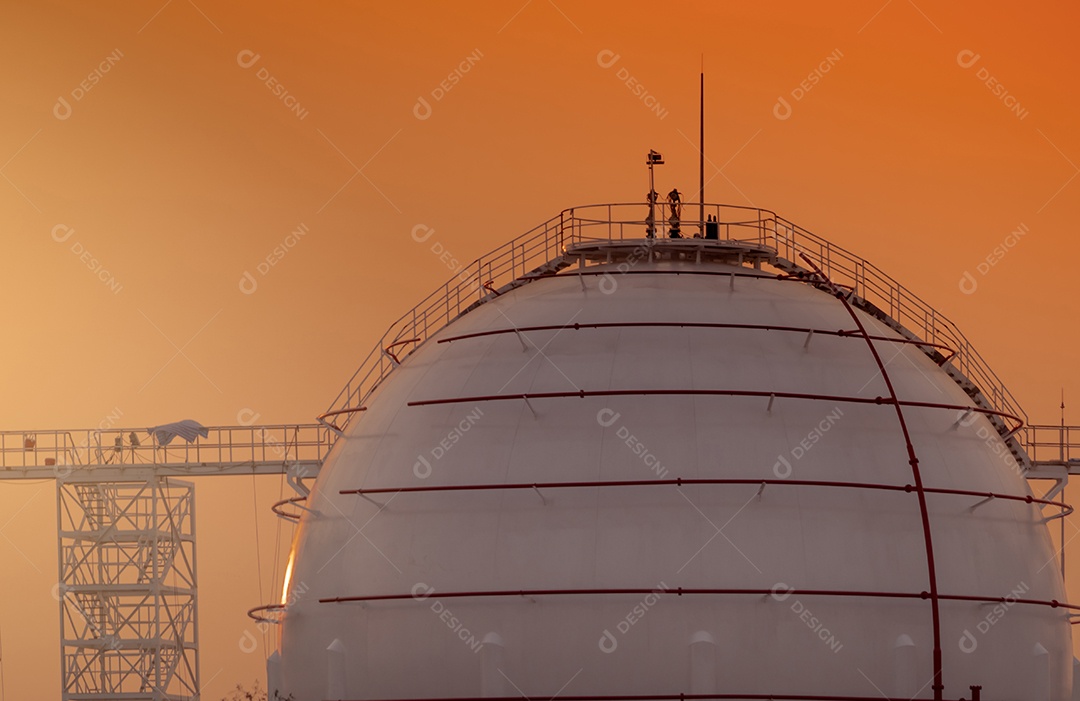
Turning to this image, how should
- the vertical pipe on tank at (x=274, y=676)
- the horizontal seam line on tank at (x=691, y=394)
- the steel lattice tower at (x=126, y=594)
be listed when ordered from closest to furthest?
1. the horizontal seam line on tank at (x=691, y=394)
2. the vertical pipe on tank at (x=274, y=676)
3. the steel lattice tower at (x=126, y=594)

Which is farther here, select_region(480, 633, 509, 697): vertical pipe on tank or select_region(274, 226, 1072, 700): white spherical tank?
select_region(480, 633, 509, 697): vertical pipe on tank

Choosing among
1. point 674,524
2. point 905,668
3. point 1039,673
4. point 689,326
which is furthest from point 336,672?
point 1039,673

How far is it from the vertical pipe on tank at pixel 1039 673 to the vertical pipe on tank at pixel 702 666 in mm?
6536

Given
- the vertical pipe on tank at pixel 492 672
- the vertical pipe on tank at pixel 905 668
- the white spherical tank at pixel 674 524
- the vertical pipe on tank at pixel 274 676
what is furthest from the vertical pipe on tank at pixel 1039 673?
the vertical pipe on tank at pixel 274 676

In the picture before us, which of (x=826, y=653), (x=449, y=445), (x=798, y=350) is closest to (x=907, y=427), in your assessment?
(x=798, y=350)

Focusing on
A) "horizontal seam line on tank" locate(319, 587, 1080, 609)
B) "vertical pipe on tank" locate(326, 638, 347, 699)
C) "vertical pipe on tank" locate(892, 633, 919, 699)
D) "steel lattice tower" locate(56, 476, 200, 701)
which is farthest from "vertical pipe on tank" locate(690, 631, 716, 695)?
"steel lattice tower" locate(56, 476, 200, 701)

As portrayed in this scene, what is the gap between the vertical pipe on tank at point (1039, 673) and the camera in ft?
141

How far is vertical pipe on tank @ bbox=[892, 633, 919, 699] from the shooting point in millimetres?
40500

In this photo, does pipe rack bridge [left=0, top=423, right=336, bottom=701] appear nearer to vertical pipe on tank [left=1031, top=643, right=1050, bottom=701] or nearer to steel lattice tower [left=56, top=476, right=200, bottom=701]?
steel lattice tower [left=56, top=476, right=200, bottom=701]

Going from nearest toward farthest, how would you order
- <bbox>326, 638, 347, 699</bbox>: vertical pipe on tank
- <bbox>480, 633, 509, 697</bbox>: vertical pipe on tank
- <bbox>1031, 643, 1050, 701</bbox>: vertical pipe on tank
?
<bbox>480, 633, 509, 697</bbox>: vertical pipe on tank
<bbox>326, 638, 347, 699</bbox>: vertical pipe on tank
<bbox>1031, 643, 1050, 701</bbox>: vertical pipe on tank

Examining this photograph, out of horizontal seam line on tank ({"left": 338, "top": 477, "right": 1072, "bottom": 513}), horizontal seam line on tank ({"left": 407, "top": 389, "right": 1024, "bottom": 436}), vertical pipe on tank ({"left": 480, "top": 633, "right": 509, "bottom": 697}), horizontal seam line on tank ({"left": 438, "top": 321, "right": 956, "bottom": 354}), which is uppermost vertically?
horizontal seam line on tank ({"left": 438, "top": 321, "right": 956, "bottom": 354})

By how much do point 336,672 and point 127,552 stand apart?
72.4ft

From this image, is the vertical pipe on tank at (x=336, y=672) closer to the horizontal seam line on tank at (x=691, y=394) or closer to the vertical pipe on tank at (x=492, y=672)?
the vertical pipe on tank at (x=492, y=672)

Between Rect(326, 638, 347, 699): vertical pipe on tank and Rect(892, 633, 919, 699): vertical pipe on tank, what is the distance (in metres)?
9.34
